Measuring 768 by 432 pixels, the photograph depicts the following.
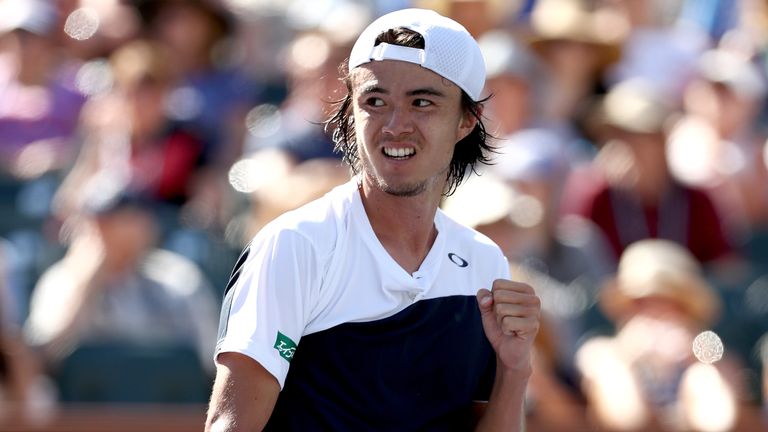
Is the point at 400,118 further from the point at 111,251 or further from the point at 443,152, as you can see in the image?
the point at 111,251

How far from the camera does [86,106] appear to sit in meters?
7.08

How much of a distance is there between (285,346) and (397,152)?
45 cm

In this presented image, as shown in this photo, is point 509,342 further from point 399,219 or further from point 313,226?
point 313,226

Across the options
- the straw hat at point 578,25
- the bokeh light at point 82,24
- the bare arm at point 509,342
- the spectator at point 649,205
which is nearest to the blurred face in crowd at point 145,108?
the bokeh light at point 82,24

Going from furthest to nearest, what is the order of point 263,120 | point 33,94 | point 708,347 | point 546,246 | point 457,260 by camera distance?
point 33,94 < point 263,120 < point 546,246 < point 708,347 < point 457,260

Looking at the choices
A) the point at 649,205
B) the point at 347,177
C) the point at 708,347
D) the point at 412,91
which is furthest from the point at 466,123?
the point at 649,205

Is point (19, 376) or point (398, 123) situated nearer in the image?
point (398, 123)

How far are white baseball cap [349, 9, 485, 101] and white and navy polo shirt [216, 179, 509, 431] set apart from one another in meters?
0.30

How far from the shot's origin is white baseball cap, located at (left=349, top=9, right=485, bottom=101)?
2742mm

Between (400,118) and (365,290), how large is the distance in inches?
13.7

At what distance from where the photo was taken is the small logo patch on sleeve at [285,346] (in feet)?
8.45

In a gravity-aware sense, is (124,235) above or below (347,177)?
below

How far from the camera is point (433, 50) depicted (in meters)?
2.74

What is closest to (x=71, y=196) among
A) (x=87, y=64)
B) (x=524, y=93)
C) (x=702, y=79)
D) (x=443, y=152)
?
(x=87, y=64)
